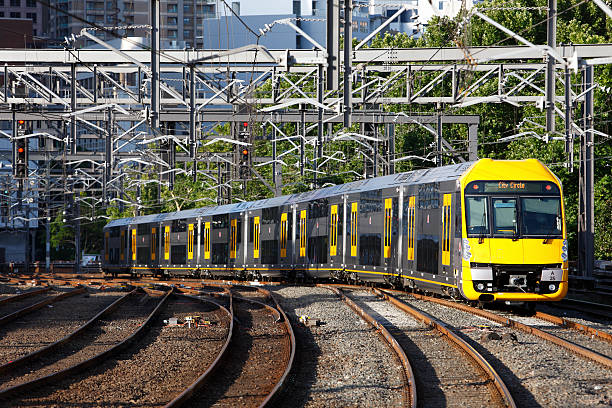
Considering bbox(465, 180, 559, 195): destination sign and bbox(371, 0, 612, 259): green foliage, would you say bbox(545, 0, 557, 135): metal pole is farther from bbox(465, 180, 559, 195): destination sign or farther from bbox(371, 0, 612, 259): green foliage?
bbox(371, 0, 612, 259): green foliage

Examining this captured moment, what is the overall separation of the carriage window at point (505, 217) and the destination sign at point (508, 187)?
22 centimetres

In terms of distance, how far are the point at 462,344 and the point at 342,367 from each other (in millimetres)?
2362

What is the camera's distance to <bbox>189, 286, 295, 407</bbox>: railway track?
457 inches

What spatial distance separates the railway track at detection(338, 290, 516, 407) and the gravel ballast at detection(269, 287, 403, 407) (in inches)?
14.6

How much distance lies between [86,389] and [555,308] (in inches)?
585

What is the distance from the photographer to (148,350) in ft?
54.0

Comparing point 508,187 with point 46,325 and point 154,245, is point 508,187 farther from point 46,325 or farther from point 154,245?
point 154,245

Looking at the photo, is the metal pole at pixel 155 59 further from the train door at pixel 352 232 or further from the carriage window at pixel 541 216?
the carriage window at pixel 541 216

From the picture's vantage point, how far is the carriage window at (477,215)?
2019cm

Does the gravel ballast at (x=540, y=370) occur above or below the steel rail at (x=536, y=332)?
below

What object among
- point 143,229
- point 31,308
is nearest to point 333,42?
point 31,308

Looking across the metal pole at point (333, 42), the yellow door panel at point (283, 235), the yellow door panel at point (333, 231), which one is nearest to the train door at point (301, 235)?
the yellow door panel at point (283, 235)

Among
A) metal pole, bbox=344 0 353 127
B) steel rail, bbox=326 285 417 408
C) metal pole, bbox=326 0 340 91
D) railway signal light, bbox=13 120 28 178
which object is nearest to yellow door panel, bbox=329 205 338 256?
steel rail, bbox=326 285 417 408

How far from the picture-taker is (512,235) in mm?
20062
